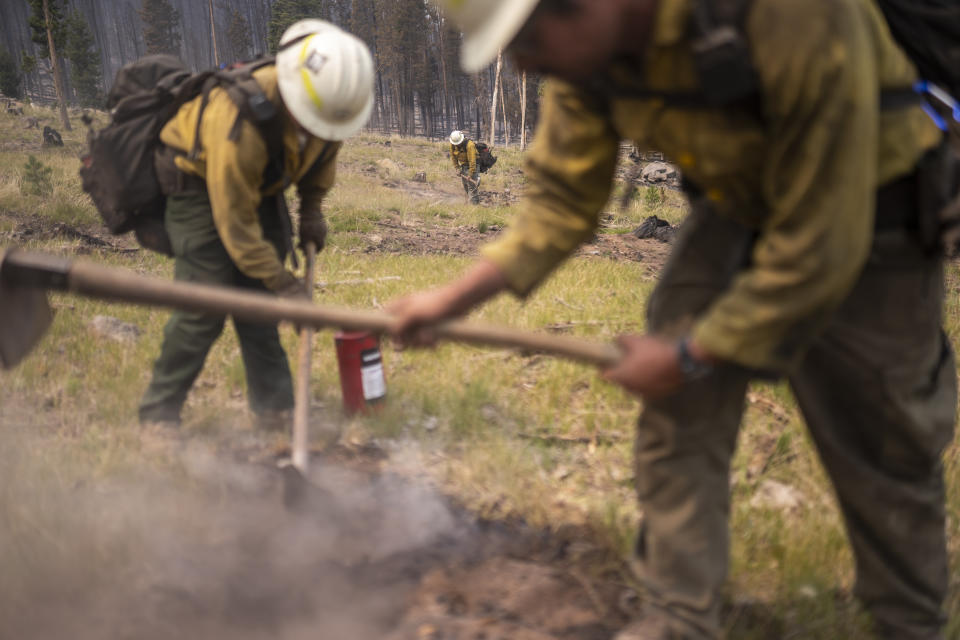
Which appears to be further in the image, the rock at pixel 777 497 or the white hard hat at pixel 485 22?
the rock at pixel 777 497

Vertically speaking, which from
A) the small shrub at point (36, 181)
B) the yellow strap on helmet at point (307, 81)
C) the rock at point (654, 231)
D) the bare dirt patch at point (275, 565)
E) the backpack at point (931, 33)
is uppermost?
the small shrub at point (36, 181)

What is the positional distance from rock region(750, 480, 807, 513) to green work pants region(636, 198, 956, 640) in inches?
39.4

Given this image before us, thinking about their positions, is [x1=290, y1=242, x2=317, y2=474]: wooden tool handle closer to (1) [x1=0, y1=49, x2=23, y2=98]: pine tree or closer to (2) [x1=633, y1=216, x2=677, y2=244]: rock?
(2) [x1=633, y1=216, x2=677, y2=244]: rock

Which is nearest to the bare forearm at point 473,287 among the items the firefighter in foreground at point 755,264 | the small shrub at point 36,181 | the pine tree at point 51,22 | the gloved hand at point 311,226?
the firefighter in foreground at point 755,264

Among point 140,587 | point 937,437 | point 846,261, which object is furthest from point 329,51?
point 937,437

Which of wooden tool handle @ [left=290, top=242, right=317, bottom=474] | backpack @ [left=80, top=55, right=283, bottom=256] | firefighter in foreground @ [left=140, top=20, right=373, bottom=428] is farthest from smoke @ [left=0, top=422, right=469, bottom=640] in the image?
backpack @ [left=80, top=55, right=283, bottom=256]

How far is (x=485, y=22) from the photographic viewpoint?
149 centimetres

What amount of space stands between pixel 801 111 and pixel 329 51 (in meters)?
2.54

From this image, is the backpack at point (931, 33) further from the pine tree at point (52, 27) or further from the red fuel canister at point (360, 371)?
the pine tree at point (52, 27)

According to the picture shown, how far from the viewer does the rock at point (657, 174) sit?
21.3 metres

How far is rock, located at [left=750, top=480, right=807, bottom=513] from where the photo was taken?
2990 millimetres

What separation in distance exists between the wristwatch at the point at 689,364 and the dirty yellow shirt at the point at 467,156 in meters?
15.1

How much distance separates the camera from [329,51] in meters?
3.23

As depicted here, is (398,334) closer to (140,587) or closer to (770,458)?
(140,587)
